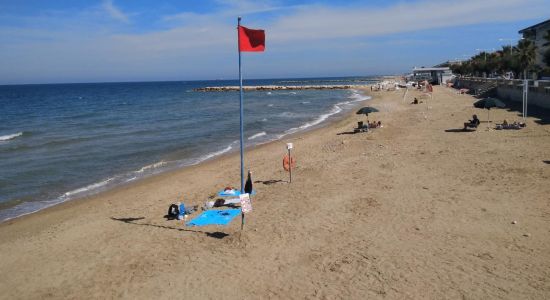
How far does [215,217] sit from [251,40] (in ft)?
13.4

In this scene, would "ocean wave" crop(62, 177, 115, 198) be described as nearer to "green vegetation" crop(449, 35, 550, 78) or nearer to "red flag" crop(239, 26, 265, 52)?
"red flag" crop(239, 26, 265, 52)

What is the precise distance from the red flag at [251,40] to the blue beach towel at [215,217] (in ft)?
12.4

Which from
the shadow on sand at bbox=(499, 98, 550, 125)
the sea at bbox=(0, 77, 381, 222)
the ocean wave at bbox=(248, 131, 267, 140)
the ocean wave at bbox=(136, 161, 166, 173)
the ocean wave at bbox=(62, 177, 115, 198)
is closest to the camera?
the ocean wave at bbox=(62, 177, 115, 198)

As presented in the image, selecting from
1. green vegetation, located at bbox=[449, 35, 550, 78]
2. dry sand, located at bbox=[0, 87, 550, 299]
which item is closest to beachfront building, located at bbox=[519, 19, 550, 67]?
green vegetation, located at bbox=[449, 35, 550, 78]

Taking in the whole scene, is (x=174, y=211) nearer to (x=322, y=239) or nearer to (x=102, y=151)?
(x=322, y=239)

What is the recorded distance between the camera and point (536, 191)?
10.3 meters

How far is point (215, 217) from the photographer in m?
10.2

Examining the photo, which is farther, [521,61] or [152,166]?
[521,61]

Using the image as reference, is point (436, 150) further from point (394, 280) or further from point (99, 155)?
point (99, 155)

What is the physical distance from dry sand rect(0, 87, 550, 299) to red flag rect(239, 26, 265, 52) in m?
3.62

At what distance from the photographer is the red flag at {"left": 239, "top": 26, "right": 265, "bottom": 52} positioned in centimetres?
845

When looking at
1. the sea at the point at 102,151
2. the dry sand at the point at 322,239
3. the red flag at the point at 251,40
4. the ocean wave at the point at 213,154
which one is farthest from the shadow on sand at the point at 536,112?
the red flag at the point at 251,40

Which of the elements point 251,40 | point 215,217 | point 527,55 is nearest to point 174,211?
point 215,217

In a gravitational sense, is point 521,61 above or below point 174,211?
above
